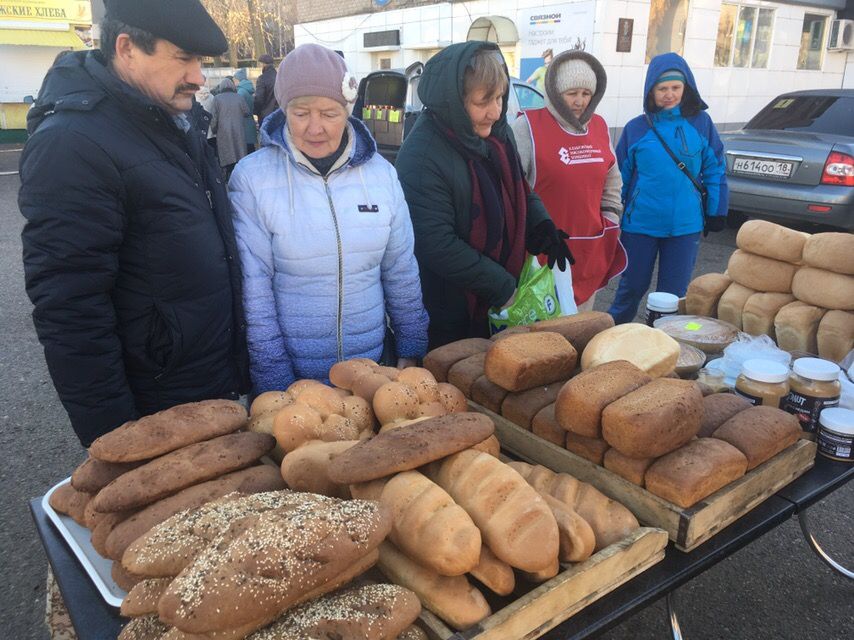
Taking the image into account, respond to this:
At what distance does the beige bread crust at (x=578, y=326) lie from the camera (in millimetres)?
2245

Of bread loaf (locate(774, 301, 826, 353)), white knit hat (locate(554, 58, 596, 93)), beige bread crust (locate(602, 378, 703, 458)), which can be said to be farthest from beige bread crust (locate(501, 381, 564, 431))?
white knit hat (locate(554, 58, 596, 93))

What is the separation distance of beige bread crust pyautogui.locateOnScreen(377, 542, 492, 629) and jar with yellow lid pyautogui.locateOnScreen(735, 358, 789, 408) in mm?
1291

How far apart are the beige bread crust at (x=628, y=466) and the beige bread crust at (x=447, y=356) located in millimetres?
733

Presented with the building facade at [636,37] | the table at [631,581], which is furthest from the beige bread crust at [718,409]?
the building facade at [636,37]

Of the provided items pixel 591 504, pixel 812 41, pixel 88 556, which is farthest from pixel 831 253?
pixel 812 41

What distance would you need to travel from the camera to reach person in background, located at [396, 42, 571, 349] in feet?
9.10

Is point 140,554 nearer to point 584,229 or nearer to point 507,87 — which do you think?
point 507,87

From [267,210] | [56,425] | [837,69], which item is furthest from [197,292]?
[837,69]

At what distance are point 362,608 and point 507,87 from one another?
2421 mm

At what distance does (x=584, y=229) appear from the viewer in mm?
3812

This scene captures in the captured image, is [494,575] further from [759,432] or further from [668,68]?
[668,68]

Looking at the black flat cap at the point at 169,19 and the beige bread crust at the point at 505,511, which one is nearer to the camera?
the beige bread crust at the point at 505,511

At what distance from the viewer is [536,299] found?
286cm

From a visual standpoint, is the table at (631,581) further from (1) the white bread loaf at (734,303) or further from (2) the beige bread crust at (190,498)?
(1) the white bread loaf at (734,303)
